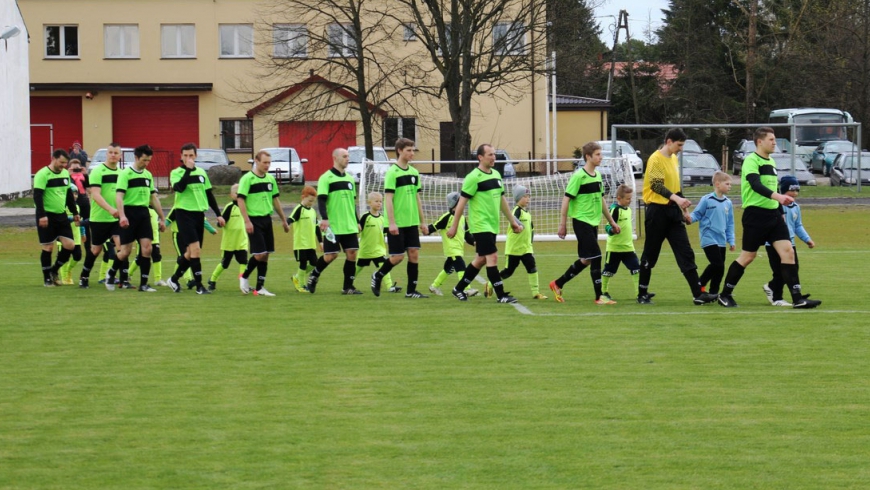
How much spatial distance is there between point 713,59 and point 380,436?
6102 centimetres

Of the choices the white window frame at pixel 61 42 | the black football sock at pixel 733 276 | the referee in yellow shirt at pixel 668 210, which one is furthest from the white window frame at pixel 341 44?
the black football sock at pixel 733 276

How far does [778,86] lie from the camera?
62.5 meters

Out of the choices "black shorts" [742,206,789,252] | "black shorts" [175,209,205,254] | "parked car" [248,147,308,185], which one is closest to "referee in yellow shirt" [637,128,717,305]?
"black shorts" [742,206,789,252]

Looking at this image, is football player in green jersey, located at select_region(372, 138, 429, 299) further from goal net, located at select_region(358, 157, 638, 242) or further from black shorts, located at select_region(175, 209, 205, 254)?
goal net, located at select_region(358, 157, 638, 242)

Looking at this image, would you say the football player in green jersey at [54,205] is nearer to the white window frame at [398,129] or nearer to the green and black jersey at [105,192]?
the green and black jersey at [105,192]

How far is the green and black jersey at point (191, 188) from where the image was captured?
1433 cm

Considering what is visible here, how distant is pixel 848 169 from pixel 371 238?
30.4 m

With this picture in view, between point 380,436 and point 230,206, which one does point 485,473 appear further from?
point 230,206

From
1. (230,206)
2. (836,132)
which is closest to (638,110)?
(836,132)

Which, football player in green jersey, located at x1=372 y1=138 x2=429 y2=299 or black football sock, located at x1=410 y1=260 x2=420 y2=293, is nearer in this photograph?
football player in green jersey, located at x1=372 y1=138 x2=429 y2=299

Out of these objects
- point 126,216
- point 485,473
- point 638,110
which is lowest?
point 485,473

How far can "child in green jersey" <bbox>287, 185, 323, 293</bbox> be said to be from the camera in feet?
49.1

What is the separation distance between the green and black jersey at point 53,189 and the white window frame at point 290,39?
2658cm

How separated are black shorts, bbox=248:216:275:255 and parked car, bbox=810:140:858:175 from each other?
36119 millimetres
